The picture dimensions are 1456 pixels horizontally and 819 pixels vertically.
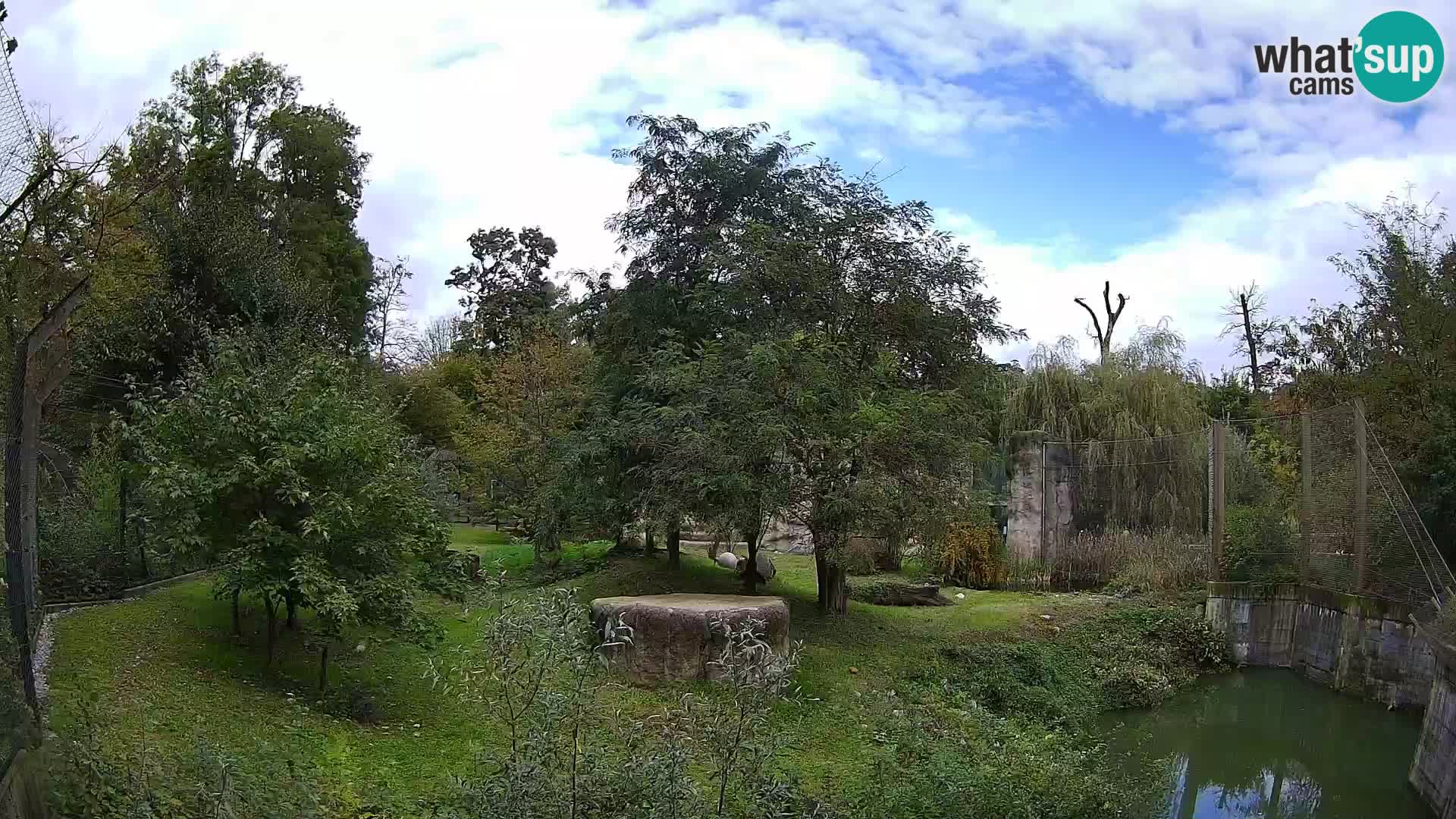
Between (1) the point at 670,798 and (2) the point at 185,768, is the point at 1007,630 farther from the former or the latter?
(2) the point at 185,768

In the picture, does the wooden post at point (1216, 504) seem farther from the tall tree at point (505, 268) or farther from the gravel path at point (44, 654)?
the tall tree at point (505, 268)

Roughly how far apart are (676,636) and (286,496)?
3644 mm

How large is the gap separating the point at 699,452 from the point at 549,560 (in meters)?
6.43

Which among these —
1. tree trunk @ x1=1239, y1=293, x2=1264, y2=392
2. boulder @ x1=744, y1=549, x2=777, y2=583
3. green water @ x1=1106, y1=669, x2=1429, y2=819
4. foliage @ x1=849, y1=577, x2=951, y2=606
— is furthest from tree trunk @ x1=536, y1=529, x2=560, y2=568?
tree trunk @ x1=1239, y1=293, x2=1264, y2=392

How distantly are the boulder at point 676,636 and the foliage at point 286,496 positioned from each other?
211 centimetres

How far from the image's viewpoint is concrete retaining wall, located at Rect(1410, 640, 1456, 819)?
791 cm

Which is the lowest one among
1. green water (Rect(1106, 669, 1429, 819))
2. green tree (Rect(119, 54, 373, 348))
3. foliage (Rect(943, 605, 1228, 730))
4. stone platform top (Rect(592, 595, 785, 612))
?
green water (Rect(1106, 669, 1429, 819))

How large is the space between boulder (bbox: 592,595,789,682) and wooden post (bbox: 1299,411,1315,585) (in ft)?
24.4

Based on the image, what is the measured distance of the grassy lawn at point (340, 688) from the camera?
6602mm

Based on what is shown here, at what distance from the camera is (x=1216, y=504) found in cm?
1442

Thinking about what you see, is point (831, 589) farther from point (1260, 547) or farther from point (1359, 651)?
point (1359, 651)

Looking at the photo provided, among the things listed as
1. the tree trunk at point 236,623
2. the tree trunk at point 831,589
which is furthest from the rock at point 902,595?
the tree trunk at point 236,623

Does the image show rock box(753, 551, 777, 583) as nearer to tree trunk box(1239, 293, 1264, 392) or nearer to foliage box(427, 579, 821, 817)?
foliage box(427, 579, 821, 817)

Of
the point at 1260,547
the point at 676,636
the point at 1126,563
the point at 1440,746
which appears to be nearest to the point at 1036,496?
the point at 1126,563
